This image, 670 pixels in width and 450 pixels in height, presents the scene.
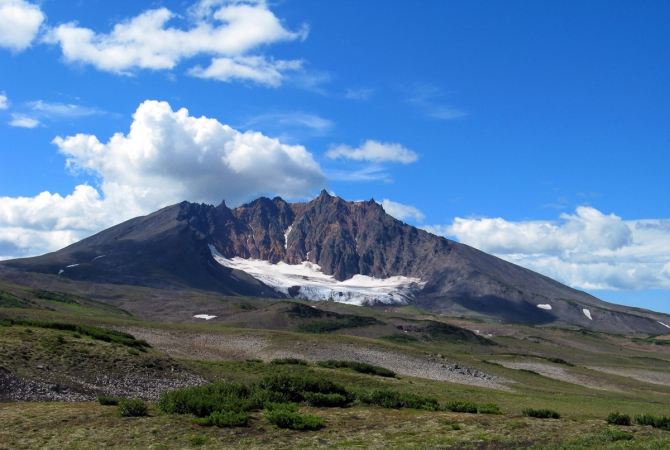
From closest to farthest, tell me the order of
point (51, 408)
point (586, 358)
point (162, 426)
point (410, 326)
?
point (162, 426) → point (51, 408) → point (586, 358) → point (410, 326)

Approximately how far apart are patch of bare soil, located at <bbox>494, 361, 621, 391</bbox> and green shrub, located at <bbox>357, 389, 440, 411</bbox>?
157ft

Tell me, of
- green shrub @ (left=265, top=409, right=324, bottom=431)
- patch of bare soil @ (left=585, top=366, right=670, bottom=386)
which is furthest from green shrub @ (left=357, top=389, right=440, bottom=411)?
patch of bare soil @ (left=585, top=366, right=670, bottom=386)

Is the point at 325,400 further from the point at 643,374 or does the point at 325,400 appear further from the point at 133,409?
the point at 643,374

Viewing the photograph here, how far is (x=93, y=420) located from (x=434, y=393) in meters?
24.9

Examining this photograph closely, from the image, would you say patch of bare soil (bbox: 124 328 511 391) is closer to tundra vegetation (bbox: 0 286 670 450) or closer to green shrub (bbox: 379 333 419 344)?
tundra vegetation (bbox: 0 286 670 450)

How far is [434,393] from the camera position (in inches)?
1537

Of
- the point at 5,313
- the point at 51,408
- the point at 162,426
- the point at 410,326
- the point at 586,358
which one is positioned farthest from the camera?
Result: the point at 410,326

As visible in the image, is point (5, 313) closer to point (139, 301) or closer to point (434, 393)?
point (434, 393)

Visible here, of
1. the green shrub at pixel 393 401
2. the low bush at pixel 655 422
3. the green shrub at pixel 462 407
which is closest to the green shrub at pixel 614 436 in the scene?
the low bush at pixel 655 422

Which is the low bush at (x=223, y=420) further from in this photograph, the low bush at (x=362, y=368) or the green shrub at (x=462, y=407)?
the low bush at (x=362, y=368)

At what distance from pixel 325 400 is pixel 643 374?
89.1m

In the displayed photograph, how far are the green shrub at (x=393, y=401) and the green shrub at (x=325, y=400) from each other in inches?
73.8

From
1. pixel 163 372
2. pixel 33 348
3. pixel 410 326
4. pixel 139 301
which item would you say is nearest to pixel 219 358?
pixel 163 372

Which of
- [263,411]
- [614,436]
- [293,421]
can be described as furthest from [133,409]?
[614,436]
